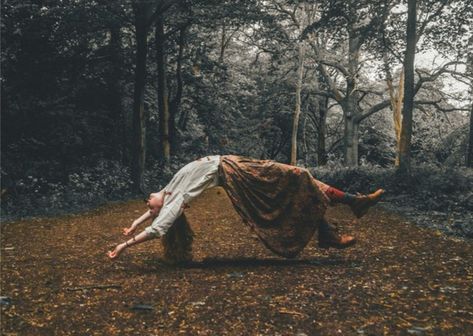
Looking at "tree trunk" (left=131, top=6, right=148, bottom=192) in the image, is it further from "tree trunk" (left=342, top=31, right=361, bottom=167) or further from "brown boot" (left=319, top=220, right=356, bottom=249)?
"tree trunk" (left=342, top=31, right=361, bottom=167)

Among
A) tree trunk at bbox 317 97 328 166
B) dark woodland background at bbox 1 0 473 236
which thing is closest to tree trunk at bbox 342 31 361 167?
dark woodland background at bbox 1 0 473 236

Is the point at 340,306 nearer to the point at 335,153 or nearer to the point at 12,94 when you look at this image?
the point at 12,94

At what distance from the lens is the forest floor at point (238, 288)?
10.7 ft

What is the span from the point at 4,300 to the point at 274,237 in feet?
9.19

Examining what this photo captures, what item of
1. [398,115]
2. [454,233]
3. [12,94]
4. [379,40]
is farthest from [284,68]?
[454,233]

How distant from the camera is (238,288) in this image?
4.19 meters

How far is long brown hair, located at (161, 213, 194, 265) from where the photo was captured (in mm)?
5152

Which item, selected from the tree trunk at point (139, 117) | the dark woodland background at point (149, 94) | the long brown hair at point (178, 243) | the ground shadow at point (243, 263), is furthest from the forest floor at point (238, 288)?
the tree trunk at point (139, 117)

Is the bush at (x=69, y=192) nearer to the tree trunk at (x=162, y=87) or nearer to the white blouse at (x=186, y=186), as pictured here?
the tree trunk at (x=162, y=87)

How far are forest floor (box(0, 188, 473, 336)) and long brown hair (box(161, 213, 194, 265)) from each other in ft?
0.46

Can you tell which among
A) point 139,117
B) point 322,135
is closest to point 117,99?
point 139,117

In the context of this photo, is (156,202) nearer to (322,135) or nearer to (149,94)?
(149,94)

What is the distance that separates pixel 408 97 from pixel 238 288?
9749 mm

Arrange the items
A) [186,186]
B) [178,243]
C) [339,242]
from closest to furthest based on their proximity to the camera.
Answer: [186,186] < [339,242] < [178,243]
